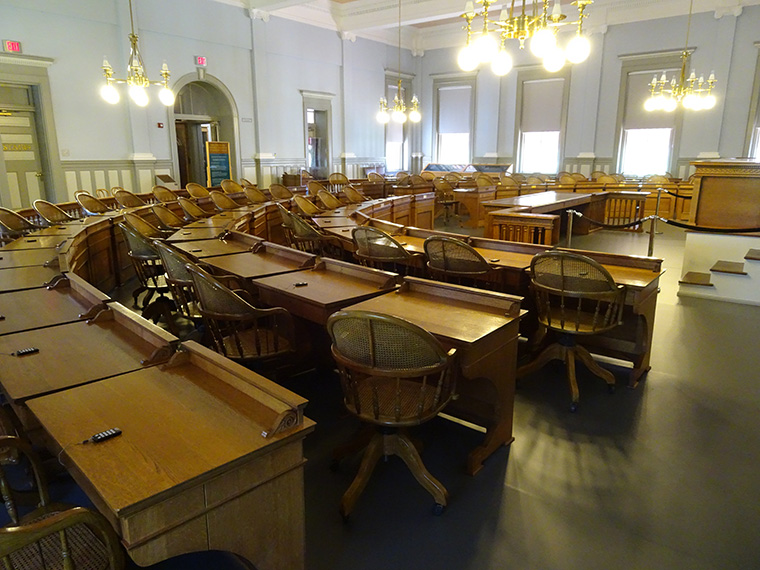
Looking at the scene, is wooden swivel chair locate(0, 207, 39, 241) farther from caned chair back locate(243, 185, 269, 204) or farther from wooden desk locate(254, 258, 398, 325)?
wooden desk locate(254, 258, 398, 325)

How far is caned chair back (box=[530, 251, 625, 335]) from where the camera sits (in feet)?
9.28

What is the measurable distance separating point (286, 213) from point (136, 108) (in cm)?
603

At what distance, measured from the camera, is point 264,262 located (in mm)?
3479

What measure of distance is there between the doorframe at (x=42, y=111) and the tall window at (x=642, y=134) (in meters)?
11.9

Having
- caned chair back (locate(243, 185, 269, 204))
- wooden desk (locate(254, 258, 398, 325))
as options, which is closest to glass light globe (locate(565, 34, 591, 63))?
wooden desk (locate(254, 258, 398, 325))

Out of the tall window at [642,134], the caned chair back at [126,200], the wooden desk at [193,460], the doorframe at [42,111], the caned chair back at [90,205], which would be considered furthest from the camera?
the tall window at [642,134]

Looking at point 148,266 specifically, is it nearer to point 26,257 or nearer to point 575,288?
point 26,257

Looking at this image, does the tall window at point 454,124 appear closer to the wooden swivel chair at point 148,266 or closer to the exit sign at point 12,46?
the exit sign at point 12,46

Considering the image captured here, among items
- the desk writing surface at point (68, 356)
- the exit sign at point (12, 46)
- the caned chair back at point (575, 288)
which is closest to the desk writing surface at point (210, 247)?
the desk writing surface at point (68, 356)

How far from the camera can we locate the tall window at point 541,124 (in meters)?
13.6

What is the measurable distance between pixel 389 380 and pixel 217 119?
10.5 metres

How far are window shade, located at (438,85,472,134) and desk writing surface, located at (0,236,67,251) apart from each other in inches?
501

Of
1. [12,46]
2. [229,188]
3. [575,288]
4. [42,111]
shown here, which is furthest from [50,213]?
[575,288]

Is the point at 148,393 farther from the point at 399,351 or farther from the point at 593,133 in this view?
the point at 593,133
